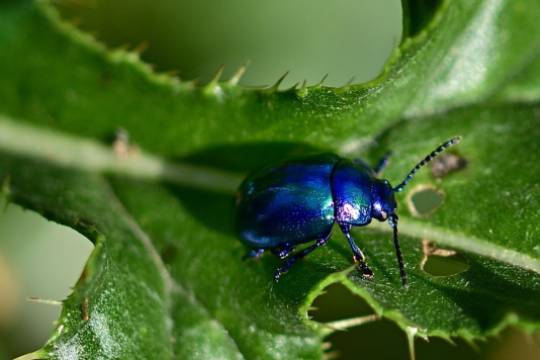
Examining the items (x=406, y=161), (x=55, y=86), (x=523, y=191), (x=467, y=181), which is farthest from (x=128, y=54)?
(x=523, y=191)

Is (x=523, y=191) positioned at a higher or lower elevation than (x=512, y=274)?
higher

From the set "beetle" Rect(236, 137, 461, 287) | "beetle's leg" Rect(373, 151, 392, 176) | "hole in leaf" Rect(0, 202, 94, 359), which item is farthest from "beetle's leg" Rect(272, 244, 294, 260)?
"hole in leaf" Rect(0, 202, 94, 359)

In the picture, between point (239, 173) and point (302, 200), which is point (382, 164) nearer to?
point (302, 200)

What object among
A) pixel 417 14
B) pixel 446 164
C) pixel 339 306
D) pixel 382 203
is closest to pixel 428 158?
pixel 446 164

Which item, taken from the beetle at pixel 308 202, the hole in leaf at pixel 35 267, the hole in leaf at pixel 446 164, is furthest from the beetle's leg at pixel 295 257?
the hole in leaf at pixel 35 267

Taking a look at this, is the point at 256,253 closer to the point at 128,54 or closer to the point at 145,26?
the point at 128,54

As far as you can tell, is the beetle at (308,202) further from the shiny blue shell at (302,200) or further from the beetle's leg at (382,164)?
the beetle's leg at (382,164)
